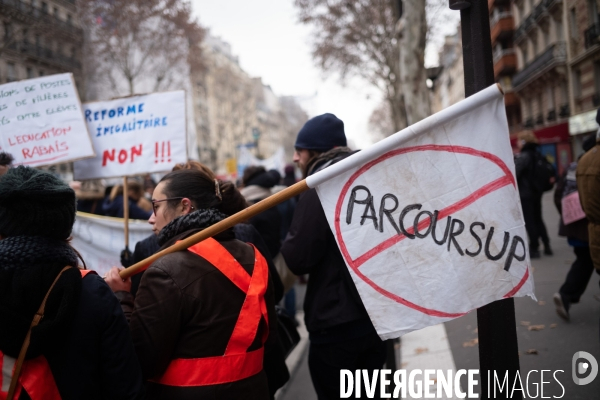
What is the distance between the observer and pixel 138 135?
16.0 feet

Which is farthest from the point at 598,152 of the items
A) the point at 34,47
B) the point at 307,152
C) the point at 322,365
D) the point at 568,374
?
the point at 34,47

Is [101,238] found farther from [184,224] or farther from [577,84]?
[577,84]

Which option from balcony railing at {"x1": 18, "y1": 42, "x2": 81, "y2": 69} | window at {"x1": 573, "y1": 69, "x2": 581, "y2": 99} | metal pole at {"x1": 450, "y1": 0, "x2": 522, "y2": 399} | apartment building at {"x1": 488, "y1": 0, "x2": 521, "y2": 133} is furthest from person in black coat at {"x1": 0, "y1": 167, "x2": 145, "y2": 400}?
apartment building at {"x1": 488, "y1": 0, "x2": 521, "y2": 133}

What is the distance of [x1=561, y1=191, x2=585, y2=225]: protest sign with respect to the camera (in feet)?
15.2

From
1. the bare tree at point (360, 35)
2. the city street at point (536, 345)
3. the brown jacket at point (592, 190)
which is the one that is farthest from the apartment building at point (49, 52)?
the brown jacket at point (592, 190)

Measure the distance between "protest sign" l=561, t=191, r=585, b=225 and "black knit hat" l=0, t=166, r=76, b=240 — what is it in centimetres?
413

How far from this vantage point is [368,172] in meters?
2.07

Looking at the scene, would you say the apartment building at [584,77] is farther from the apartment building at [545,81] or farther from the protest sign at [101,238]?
the protest sign at [101,238]

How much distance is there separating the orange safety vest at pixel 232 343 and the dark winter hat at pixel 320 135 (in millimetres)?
1016

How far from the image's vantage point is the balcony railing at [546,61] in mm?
18000

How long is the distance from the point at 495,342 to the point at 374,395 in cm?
104

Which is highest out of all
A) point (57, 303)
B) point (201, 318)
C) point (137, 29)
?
point (137, 29)

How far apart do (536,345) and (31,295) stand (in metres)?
4.03

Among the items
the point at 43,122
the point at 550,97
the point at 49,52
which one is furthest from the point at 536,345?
the point at 49,52
